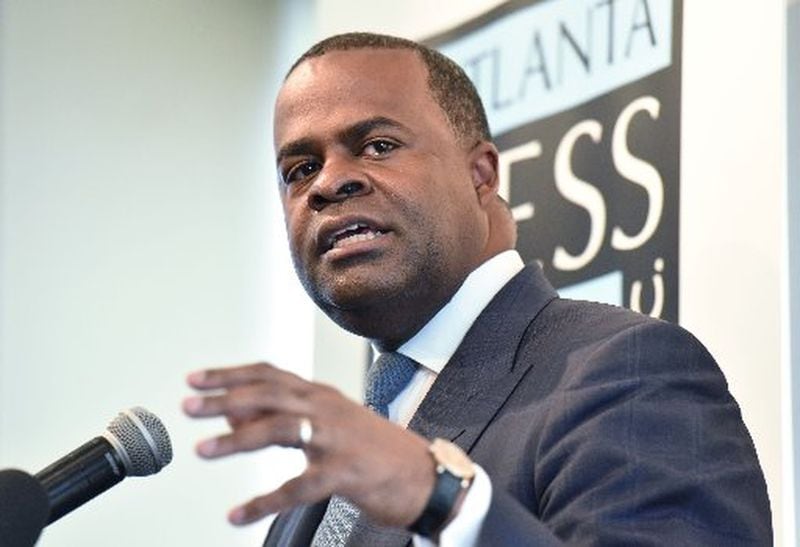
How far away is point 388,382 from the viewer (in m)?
2.41

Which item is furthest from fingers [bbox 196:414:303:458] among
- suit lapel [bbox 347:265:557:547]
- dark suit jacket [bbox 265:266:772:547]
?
suit lapel [bbox 347:265:557:547]

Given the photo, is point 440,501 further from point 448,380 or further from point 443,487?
point 448,380

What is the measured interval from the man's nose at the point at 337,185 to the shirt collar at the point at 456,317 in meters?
0.21

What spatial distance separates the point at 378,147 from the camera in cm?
242

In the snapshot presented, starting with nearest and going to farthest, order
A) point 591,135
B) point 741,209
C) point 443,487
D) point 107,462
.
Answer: point 443,487 → point 107,462 → point 741,209 → point 591,135

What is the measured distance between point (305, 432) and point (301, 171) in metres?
1.07

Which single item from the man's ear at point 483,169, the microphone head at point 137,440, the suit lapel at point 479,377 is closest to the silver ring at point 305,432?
the microphone head at point 137,440

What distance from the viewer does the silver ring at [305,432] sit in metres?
1.46

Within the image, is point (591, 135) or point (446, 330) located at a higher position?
point (591, 135)

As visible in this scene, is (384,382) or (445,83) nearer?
(384,382)

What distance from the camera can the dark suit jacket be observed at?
1840 millimetres

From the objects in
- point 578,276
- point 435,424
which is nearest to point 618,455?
point 435,424

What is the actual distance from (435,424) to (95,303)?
2.20 m

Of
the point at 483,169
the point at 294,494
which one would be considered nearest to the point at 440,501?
the point at 294,494
